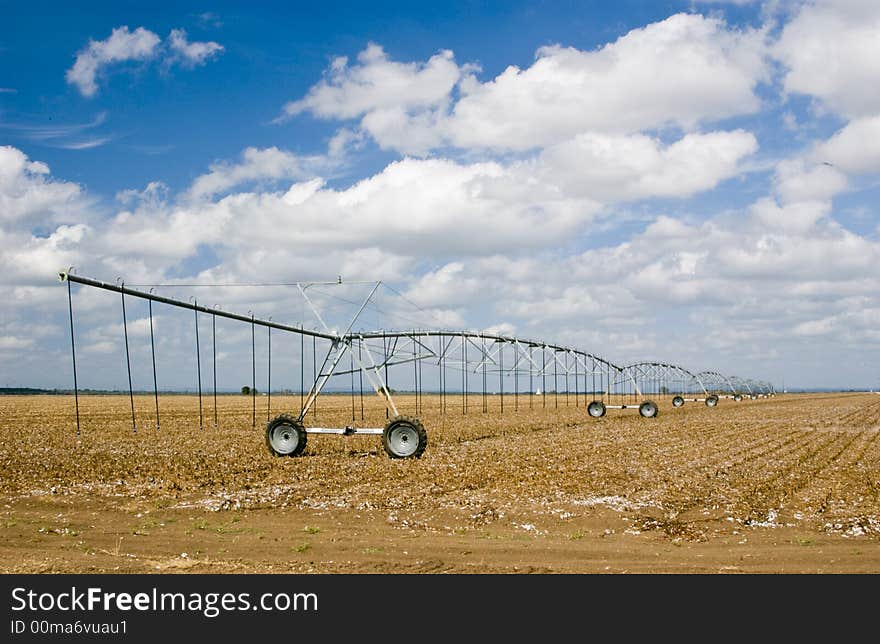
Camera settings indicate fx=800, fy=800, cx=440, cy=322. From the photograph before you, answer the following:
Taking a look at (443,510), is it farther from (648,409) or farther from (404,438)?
(648,409)

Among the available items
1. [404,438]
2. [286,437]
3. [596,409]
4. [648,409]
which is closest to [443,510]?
[404,438]

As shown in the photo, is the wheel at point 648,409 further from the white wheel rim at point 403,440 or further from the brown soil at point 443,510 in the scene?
the white wheel rim at point 403,440

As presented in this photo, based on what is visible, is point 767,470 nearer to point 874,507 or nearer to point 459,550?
point 874,507

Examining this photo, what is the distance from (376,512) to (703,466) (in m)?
11.3

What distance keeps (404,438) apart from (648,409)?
3458cm

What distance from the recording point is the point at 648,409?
53781 mm

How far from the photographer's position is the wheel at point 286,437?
938 inches

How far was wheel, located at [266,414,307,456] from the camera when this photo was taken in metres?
23.8

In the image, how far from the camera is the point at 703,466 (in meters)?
21.9

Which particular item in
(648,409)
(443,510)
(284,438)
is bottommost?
(648,409)

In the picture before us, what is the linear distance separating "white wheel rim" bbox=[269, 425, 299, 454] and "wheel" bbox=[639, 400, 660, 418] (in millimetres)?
34562
